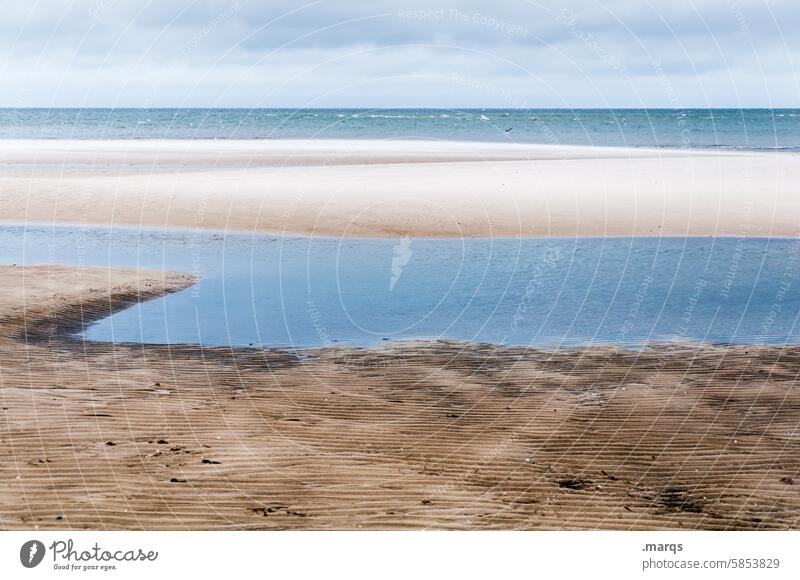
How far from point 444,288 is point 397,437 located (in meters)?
9.88

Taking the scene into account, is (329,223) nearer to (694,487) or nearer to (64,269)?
(64,269)

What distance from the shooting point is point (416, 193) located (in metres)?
Result: 38.3

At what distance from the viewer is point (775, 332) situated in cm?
1734

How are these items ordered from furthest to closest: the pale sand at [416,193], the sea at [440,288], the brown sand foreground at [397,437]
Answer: the pale sand at [416,193] < the sea at [440,288] < the brown sand foreground at [397,437]

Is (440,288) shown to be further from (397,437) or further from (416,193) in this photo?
(416,193)

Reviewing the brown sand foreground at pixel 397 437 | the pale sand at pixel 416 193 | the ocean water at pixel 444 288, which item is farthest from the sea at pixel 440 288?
the pale sand at pixel 416 193

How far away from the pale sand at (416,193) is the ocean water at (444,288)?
2617mm

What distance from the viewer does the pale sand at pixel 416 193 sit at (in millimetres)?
31062

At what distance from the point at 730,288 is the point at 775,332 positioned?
4.12 metres

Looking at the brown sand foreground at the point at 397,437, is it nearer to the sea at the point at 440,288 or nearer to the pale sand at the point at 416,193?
the sea at the point at 440,288

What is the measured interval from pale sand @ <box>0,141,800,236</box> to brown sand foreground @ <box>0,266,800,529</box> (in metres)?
14.4

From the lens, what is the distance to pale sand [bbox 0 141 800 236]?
31.1m

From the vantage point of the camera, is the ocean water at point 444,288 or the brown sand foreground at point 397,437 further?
the ocean water at point 444,288

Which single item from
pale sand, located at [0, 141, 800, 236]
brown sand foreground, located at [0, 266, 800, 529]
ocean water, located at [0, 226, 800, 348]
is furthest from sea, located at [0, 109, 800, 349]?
pale sand, located at [0, 141, 800, 236]
